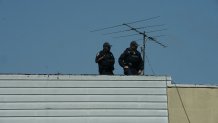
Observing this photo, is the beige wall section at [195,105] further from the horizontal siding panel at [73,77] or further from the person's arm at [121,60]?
the person's arm at [121,60]

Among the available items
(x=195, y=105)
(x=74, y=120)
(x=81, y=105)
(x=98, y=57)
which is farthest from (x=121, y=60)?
(x=195, y=105)

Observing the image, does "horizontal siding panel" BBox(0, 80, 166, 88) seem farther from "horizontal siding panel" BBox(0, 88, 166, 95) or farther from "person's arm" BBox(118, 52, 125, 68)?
"person's arm" BBox(118, 52, 125, 68)

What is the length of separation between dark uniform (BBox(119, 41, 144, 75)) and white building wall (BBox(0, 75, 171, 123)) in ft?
1.54

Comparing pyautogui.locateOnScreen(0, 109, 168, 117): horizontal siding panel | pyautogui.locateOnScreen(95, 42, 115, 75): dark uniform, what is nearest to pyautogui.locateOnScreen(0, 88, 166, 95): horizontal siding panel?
pyautogui.locateOnScreen(0, 109, 168, 117): horizontal siding panel

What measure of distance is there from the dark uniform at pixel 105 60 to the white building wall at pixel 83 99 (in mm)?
383

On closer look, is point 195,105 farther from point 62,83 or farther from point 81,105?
point 62,83

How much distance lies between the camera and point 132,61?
1480cm

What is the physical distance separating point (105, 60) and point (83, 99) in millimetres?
1158

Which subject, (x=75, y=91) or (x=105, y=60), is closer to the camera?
(x=75, y=91)

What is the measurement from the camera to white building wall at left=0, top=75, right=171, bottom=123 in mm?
14289

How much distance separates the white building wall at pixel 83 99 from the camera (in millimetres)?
14289

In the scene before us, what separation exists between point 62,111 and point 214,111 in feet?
12.9

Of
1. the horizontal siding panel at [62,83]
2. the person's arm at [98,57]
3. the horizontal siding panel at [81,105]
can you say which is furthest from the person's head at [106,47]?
the horizontal siding panel at [81,105]

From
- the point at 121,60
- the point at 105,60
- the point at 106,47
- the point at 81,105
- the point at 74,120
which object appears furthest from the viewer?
the point at 121,60
